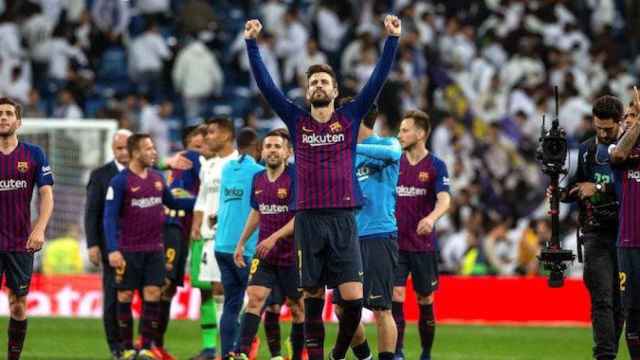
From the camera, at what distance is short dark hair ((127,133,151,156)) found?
1728 centimetres

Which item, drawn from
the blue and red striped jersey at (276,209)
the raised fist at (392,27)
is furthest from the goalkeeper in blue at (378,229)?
the raised fist at (392,27)

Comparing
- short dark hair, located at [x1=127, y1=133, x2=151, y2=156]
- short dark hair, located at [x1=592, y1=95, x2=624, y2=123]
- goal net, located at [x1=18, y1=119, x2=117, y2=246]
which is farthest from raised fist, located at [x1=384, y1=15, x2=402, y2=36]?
goal net, located at [x1=18, y1=119, x2=117, y2=246]

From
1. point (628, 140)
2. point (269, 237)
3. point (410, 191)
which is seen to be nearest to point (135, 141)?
point (269, 237)

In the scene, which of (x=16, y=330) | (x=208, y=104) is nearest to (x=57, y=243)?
(x=208, y=104)

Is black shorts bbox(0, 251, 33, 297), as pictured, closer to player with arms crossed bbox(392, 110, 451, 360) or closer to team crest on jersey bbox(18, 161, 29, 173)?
team crest on jersey bbox(18, 161, 29, 173)

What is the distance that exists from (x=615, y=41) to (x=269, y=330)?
63.7 ft

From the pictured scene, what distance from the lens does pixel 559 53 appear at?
3170 centimetres

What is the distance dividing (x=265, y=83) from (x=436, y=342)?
27.8 feet

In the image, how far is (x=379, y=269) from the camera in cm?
1470

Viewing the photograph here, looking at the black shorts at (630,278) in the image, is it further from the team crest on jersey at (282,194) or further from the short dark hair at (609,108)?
the team crest on jersey at (282,194)

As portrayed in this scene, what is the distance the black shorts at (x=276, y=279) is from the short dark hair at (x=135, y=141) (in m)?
2.32

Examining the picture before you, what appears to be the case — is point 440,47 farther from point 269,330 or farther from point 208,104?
point 269,330

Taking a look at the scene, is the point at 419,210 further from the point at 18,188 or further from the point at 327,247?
the point at 18,188

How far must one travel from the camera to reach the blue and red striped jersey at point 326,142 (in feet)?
43.2
